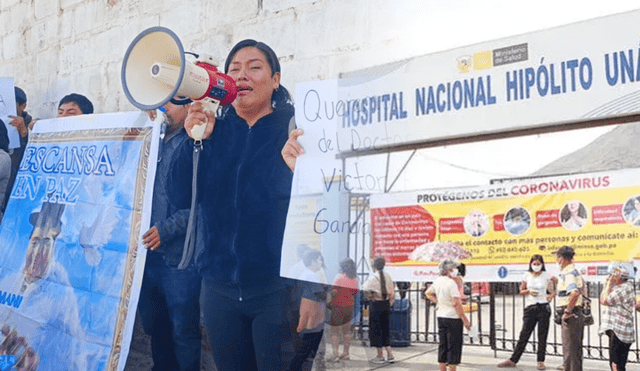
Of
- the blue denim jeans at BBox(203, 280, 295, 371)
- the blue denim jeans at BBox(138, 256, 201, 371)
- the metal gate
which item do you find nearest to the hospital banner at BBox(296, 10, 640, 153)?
the metal gate

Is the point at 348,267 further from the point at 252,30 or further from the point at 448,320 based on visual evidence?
the point at 252,30

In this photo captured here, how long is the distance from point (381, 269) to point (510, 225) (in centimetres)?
44

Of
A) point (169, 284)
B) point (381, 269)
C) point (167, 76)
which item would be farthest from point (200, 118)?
point (381, 269)

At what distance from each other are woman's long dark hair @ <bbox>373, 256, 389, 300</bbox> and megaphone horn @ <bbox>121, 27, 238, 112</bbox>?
835 mm

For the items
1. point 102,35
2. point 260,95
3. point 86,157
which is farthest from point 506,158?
point 102,35

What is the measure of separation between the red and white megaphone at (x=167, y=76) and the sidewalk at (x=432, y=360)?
105 cm

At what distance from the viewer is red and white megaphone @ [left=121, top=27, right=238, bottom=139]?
8.00ft

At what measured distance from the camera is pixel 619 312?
7.97 ft

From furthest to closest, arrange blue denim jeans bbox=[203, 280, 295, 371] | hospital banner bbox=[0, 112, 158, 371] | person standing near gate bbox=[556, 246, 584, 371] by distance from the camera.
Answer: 1. hospital banner bbox=[0, 112, 158, 371]
2. blue denim jeans bbox=[203, 280, 295, 371]
3. person standing near gate bbox=[556, 246, 584, 371]

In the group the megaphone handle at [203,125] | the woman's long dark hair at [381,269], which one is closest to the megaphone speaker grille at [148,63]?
the megaphone handle at [203,125]

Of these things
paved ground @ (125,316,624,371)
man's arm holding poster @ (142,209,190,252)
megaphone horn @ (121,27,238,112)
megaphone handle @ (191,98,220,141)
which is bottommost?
paved ground @ (125,316,624,371)

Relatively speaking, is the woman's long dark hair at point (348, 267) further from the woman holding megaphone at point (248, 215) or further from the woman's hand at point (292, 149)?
the woman's hand at point (292, 149)

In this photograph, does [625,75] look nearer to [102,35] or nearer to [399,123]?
[399,123]

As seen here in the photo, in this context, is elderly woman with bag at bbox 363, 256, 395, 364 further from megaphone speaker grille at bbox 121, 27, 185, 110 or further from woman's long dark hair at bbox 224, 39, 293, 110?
megaphone speaker grille at bbox 121, 27, 185, 110
